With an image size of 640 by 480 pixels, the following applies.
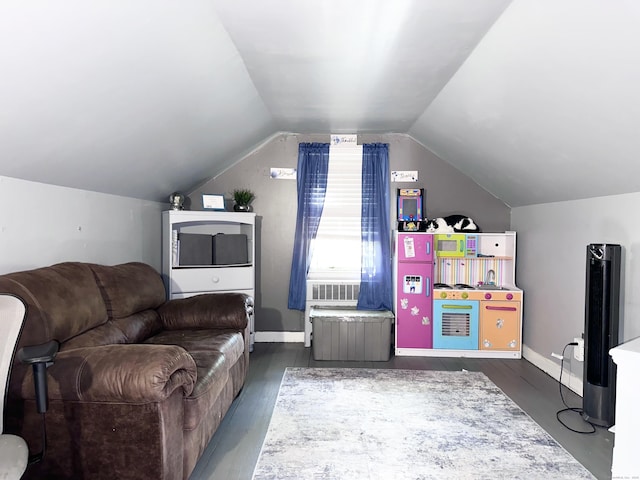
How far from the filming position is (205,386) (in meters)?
2.17

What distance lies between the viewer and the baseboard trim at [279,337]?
476 centimetres

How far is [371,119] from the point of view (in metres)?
4.06

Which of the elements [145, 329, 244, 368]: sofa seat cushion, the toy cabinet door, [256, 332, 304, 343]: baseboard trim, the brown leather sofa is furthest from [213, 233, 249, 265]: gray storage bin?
the toy cabinet door

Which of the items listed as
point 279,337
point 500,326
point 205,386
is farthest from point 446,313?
point 205,386

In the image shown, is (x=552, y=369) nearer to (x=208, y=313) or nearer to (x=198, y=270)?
(x=208, y=313)

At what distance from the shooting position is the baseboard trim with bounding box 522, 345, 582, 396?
336 cm

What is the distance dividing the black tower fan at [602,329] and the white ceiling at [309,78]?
517 mm

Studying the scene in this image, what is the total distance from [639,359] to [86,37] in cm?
268

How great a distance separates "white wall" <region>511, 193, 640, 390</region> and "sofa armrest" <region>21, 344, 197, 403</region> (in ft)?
9.48

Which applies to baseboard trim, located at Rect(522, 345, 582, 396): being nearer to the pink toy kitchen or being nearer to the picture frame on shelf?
the pink toy kitchen

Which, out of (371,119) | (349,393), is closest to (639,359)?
(349,393)

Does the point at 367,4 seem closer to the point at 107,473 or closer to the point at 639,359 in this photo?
the point at 639,359

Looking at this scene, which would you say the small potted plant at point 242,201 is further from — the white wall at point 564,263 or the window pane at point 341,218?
the white wall at point 564,263

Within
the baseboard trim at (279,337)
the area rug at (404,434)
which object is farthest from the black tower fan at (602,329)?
the baseboard trim at (279,337)
